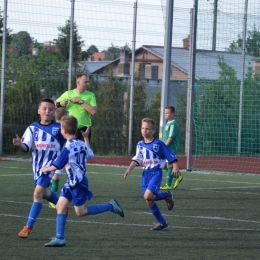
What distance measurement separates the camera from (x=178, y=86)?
24672 mm

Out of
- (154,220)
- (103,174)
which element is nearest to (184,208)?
(154,220)

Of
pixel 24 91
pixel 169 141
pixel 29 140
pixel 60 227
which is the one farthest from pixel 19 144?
pixel 24 91

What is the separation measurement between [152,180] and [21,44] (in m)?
16.6

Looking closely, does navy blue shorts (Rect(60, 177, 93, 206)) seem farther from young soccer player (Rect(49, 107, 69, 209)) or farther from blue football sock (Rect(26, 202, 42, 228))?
young soccer player (Rect(49, 107, 69, 209))

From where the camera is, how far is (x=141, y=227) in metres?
8.64

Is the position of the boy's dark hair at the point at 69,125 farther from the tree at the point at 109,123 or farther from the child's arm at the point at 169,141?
the tree at the point at 109,123

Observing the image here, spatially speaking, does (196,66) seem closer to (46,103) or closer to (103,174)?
(103,174)

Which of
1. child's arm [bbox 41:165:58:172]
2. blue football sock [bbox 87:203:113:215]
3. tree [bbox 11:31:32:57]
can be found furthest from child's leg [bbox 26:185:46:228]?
tree [bbox 11:31:32:57]

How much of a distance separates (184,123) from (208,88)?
4.28m

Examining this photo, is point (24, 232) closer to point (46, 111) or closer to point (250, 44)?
point (46, 111)

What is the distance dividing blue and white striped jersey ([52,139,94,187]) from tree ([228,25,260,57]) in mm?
12203

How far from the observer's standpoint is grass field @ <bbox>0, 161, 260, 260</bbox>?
6953 mm

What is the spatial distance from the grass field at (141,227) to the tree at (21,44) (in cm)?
1003

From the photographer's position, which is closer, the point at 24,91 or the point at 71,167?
the point at 71,167
